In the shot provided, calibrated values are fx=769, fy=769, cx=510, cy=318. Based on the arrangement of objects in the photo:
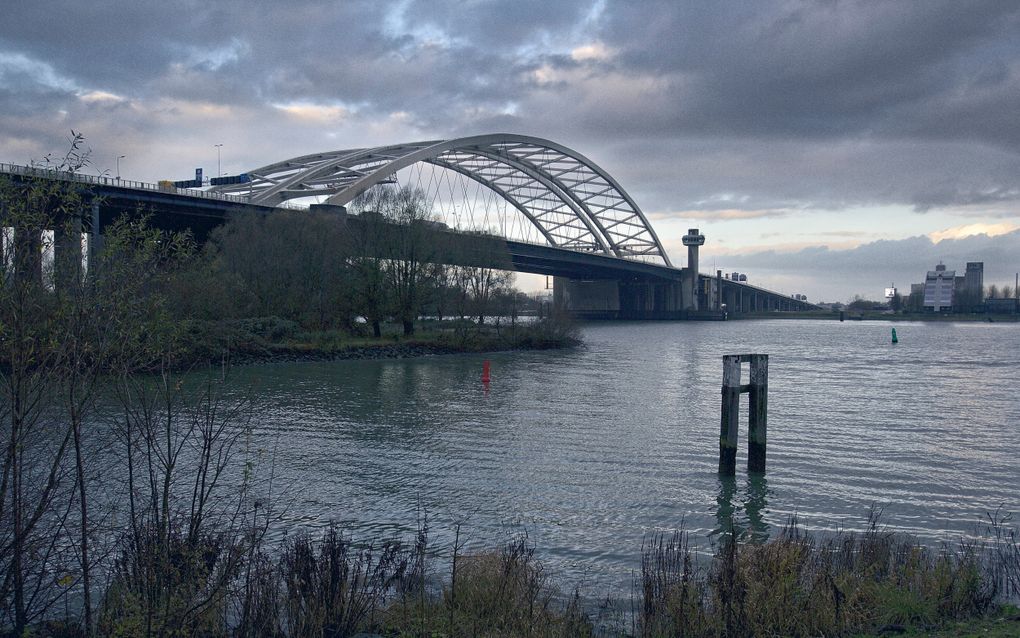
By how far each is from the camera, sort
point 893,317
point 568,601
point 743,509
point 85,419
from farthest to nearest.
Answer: point 893,317
point 743,509
point 85,419
point 568,601

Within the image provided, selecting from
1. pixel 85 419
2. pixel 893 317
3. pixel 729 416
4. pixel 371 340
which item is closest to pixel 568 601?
pixel 85 419

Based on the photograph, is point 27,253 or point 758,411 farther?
point 758,411

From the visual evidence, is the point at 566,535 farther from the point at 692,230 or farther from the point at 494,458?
the point at 692,230

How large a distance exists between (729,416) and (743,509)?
7.61ft

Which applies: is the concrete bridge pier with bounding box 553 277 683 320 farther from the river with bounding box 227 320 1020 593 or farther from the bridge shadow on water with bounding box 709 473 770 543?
the bridge shadow on water with bounding box 709 473 770 543

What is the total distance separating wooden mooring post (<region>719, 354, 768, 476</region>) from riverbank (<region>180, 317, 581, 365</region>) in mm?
24238

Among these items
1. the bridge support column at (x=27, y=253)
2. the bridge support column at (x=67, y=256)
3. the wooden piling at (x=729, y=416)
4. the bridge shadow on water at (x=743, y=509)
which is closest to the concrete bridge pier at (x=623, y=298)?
the wooden piling at (x=729, y=416)

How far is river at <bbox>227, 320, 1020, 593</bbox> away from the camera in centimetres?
1152

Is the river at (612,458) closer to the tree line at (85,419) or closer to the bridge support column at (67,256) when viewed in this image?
the tree line at (85,419)

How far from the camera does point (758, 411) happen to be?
14711 mm

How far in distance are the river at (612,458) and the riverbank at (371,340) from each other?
7.10m

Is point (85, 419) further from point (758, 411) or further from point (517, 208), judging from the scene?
point (517, 208)

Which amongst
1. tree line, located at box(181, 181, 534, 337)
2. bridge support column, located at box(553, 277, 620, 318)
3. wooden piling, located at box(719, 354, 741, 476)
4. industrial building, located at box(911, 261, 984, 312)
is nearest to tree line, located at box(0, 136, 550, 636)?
wooden piling, located at box(719, 354, 741, 476)

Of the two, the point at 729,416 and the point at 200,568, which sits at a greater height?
the point at 729,416
